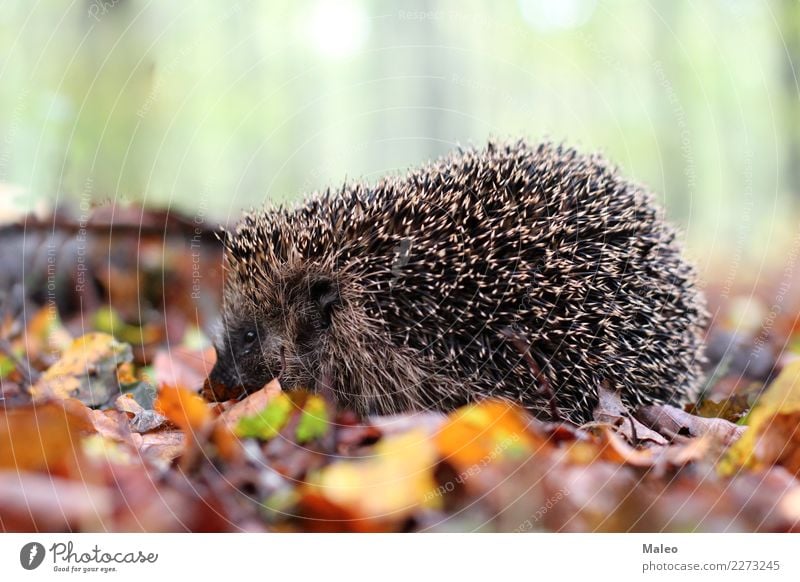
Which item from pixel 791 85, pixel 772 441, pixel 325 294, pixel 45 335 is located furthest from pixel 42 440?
pixel 791 85

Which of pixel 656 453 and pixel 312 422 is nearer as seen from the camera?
pixel 656 453

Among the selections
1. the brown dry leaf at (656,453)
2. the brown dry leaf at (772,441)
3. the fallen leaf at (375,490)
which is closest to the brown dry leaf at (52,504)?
the fallen leaf at (375,490)

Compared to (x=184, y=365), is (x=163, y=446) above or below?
below

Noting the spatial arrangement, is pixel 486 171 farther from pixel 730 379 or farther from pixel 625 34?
pixel 625 34

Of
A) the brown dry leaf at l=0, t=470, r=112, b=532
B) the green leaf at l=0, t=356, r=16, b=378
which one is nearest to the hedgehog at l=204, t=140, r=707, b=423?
the green leaf at l=0, t=356, r=16, b=378

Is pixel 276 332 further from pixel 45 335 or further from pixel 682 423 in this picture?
pixel 682 423

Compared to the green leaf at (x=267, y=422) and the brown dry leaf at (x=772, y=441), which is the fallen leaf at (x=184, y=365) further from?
the brown dry leaf at (x=772, y=441)
